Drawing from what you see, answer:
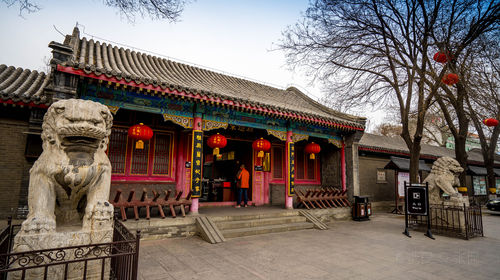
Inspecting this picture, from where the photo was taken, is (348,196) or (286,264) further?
(348,196)

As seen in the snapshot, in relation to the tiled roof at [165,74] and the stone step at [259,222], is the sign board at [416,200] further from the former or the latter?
the tiled roof at [165,74]

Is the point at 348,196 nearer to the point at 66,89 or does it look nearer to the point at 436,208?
the point at 436,208

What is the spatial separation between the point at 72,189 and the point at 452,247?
697cm

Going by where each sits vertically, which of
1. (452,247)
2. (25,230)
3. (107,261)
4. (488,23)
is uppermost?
(488,23)

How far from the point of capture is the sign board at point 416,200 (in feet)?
21.2

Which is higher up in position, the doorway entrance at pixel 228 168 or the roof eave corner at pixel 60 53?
the roof eave corner at pixel 60 53

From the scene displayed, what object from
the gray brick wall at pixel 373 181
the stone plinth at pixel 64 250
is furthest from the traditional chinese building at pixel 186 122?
the stone plinth at pixel 64 250

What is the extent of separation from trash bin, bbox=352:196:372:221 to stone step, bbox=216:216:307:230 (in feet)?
7.85

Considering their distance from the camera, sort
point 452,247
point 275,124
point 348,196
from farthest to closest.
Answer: point 348,196, point 275,124, point 452,247

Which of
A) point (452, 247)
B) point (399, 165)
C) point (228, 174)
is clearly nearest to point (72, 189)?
point (452, 247)

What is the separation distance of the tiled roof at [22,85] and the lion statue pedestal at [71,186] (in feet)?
11.3

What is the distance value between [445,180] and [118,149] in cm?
914

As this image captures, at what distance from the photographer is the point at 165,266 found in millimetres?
3963

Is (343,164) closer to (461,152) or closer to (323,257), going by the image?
(461,152)
